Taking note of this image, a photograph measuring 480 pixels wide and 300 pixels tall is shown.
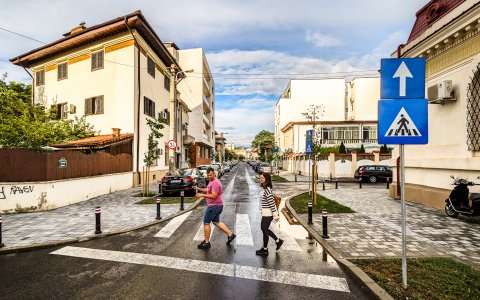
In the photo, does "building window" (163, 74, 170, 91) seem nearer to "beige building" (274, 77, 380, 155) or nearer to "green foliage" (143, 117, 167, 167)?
"green foliage" (143, 117, 167, 167)

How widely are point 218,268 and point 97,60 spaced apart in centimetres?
2134

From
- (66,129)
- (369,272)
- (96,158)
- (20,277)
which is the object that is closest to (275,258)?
(369,272)

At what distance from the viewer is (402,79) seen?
4.55 m

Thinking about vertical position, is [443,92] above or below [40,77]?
below

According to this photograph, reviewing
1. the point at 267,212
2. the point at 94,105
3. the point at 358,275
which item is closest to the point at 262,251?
the point at 267,212

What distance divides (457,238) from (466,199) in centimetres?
Result: 299

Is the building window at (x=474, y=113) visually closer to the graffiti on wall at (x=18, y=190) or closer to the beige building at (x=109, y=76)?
the graffiti on wall at (x=18, y=190)

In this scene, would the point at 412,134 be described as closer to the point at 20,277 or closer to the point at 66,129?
the point at 20,277

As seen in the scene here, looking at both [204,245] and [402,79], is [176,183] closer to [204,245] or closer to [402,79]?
[204,245]

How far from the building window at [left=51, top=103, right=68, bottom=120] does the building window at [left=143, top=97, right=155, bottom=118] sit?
670 cm

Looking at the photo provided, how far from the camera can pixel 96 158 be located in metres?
15.6

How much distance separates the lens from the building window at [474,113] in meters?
9.80

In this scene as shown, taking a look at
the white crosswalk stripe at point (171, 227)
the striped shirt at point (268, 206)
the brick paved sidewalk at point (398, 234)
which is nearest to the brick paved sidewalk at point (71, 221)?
the white crosswalk stripe at point (171, 227)

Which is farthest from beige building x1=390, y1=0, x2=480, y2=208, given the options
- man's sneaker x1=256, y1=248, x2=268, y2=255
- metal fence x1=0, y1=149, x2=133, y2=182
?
metal fence x1=0, y1=149, x2=133, y2=182
